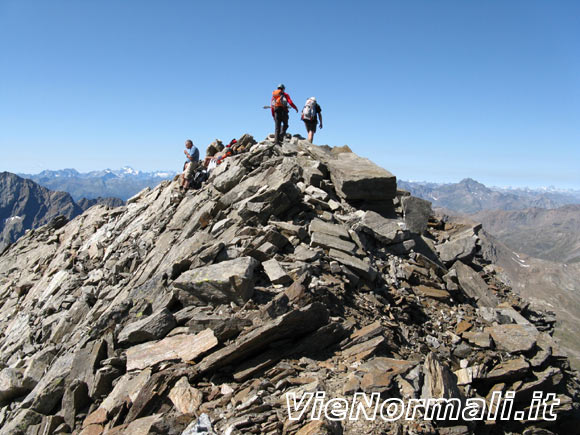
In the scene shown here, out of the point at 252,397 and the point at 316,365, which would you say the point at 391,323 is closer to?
the point at 316,365

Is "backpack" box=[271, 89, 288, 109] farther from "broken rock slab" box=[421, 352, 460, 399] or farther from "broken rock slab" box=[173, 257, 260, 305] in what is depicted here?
"broken rock slab" box=[421, 352, 460, 399]

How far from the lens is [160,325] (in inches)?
474

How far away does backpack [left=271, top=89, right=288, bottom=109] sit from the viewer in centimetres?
2628

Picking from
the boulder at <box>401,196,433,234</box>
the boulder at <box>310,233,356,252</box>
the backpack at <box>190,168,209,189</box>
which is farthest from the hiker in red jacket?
the boulder at <box>310,233,356,252</box>

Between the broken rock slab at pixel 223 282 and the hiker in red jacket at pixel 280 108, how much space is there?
16859 mm

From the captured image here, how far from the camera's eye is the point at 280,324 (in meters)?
10.2

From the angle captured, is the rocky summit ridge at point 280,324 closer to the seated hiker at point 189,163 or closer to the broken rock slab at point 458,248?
the broken rock slab at point 458,248

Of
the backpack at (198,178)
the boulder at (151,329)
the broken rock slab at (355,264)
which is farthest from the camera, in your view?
the backpack at (198,178)

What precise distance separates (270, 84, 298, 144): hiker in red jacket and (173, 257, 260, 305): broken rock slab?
664 inches

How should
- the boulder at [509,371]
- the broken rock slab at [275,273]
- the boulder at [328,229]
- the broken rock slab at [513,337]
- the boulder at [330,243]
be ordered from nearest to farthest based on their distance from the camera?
the boulder at [509,371]
the broken rock slab at [275,273]
the broken rock slab at [513,337]
the boulder at [330,243]
the boulder at [328,229]

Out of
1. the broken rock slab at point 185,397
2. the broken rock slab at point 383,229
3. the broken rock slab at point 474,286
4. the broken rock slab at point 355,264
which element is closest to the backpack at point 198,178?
the broken rock slab at point 383,229

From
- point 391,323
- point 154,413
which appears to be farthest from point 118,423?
point 391,323

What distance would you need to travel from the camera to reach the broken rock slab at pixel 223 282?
12039mm

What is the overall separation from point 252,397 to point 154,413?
9.35ft
